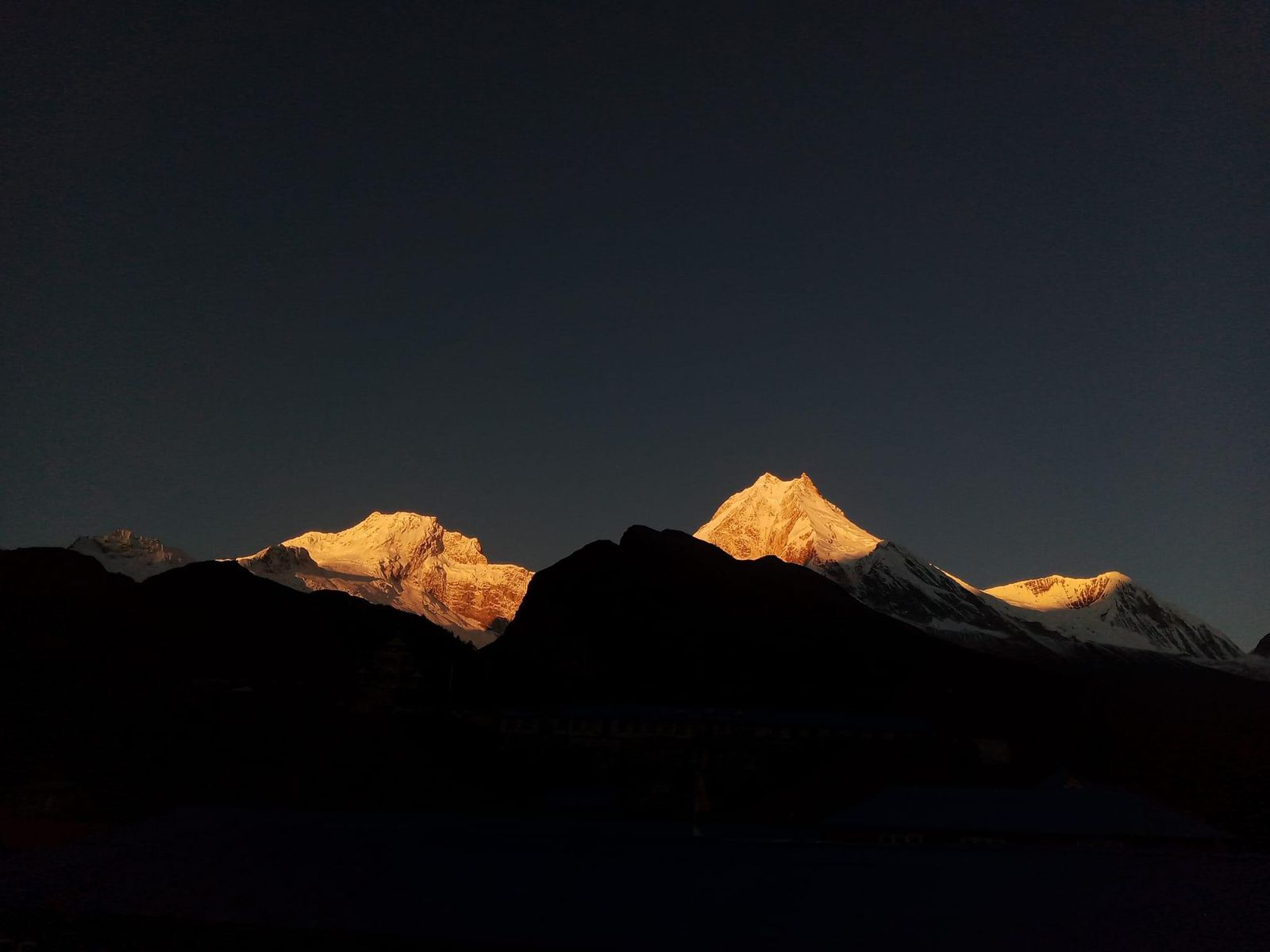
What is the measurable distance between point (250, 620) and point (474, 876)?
10093 cm

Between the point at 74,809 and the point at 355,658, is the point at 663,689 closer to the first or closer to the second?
the point at 355,658

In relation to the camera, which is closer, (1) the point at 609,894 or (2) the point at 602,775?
(1) the point at 609,894

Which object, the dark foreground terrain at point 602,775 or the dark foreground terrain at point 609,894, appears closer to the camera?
the dark foreground terrain at point 609,894

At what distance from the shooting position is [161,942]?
25203 mm

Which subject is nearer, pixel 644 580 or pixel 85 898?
pixel 85 898

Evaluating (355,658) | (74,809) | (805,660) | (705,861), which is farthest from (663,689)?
(705,861)

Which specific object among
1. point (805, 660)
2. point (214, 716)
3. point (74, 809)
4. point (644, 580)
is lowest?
point (74, 809)

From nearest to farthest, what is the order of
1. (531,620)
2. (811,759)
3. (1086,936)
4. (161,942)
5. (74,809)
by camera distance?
(1086,936) < (161,942) < (74,809) < (811,759) < (531,620)

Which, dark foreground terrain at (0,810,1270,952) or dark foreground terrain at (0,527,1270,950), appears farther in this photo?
dark foreground terrain at (0,527,1270,950)

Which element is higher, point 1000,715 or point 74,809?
point 1000,715

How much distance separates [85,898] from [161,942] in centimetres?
281

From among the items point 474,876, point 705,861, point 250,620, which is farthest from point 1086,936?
point 250,620

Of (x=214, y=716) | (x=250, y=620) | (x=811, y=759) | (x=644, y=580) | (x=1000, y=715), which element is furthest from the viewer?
(x=644, y=580)

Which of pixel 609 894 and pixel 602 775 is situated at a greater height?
pixel 609 894
